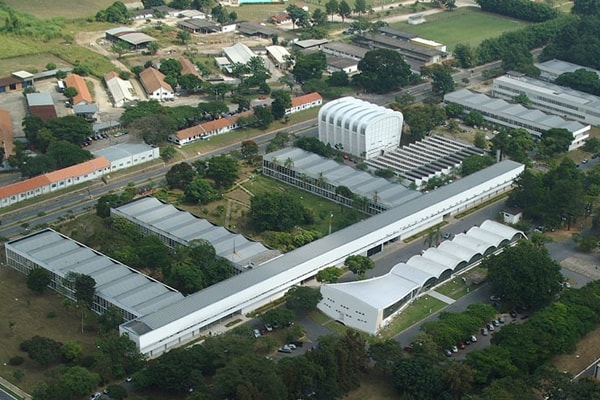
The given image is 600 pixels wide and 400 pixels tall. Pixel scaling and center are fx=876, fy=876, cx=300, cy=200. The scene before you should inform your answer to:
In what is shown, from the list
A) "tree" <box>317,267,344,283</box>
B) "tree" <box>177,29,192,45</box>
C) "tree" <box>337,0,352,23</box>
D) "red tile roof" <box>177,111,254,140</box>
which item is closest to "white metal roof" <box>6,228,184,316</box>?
"tree" <box>317,267,344,283</box>

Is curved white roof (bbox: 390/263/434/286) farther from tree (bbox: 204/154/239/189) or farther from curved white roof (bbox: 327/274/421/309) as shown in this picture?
tree (bbox: 204/154/239/189)

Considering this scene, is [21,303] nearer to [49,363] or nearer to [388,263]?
[49,363]

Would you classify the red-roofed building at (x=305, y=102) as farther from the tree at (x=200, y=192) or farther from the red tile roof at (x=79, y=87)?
the tree at (x=200, y=192)

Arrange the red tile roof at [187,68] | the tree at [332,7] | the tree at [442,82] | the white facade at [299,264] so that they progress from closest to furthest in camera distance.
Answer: the white facade at [299,264] → the tree at [442,82] → the red tile roof at [187,68] → the tree at [332,7]

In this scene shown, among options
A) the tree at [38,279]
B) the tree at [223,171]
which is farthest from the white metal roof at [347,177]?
the tree at [38,279]

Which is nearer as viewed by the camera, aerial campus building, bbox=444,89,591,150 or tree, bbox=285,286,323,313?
tree, bbox=285,286,323,313

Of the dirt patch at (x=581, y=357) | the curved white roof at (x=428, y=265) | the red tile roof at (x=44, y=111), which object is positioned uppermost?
the red tile roof at (x=44, y=111)
